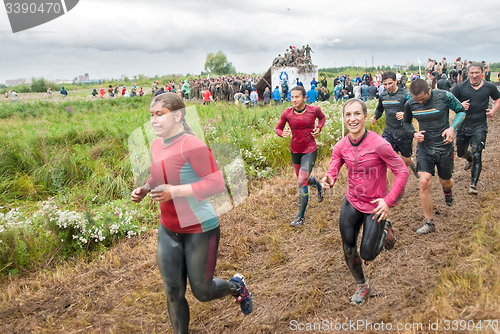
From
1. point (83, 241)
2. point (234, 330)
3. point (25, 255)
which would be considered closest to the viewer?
point (234, 330)

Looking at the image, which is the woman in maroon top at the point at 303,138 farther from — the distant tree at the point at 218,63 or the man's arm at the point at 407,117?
the distant tree at the point at 218,63

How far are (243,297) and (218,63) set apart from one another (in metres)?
118

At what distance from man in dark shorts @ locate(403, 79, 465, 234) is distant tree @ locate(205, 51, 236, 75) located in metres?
110

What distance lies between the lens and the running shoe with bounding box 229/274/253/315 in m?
3.31

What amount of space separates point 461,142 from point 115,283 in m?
6.22

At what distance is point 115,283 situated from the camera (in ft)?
14.5

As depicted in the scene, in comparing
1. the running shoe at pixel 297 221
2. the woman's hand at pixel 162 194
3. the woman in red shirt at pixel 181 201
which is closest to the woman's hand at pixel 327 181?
the woman in red shirt at pixel 181 201

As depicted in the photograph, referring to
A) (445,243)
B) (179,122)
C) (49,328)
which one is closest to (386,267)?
(445,243)

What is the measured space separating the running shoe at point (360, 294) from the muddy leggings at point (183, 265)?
5.03 feet

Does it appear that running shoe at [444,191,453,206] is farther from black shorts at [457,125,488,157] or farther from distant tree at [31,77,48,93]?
distant tree at [31,77,48,93]

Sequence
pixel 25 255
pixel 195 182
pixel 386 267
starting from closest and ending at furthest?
pixel 195 182
pixel 386 267
pixel 25 255

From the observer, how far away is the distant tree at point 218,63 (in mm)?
111562

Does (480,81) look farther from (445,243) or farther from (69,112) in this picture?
(69,112)

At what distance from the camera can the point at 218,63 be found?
115 meters
